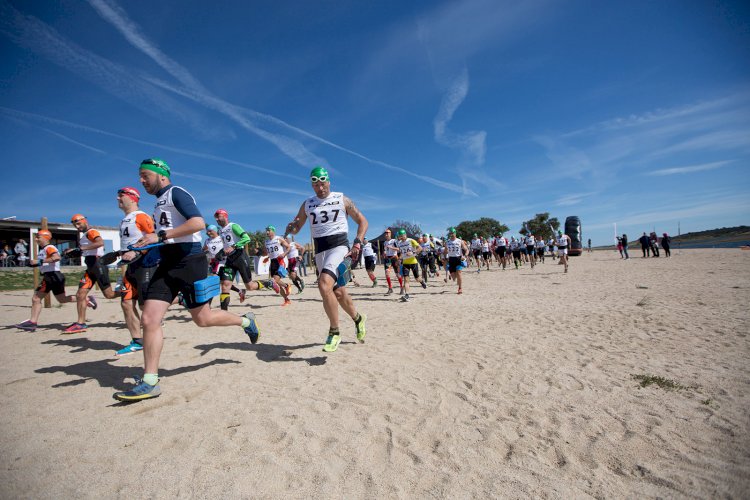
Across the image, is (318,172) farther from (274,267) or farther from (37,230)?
(37,230)

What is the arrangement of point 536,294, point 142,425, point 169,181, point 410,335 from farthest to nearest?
1. point 536,294
2. point 410,335
3. point 169,181
4. point 142,425

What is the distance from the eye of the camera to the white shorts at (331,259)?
178 inches

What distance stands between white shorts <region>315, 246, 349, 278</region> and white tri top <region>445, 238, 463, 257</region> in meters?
7.89

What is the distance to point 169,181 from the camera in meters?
3.72

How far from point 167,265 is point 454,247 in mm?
9951

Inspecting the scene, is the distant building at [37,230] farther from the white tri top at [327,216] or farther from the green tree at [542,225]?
the green tree at [542,225]

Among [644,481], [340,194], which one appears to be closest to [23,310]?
[340,194]

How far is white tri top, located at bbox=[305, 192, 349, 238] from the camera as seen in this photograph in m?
4.73

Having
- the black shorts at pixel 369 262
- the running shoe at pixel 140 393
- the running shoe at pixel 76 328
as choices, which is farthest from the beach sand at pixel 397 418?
the black shorts at pixel 369 262

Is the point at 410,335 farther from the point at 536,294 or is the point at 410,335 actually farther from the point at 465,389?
the point at 536,294

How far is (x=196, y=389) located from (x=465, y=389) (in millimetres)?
2849

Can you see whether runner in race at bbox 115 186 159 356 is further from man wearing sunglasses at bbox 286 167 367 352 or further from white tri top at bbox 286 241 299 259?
white tri top at bbox 286 241 299 259

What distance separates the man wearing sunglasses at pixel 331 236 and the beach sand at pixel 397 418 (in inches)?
27.6

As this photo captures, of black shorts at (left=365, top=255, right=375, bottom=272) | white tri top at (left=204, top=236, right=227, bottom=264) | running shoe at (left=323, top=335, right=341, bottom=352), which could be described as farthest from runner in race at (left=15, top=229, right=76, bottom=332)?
black shorts at (left=365, top=255, right=375, bottom=272)
